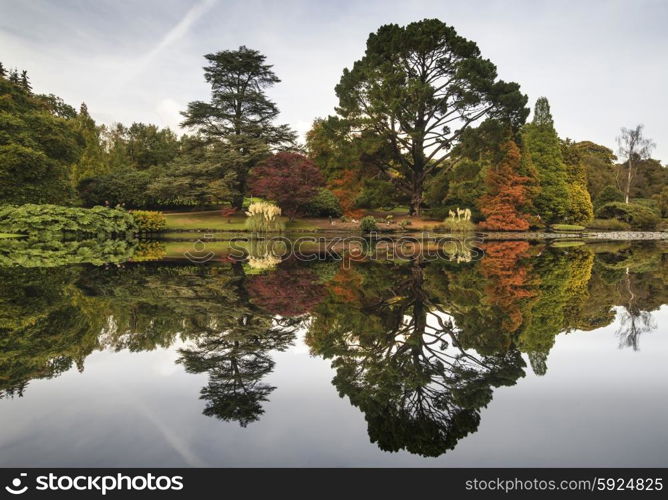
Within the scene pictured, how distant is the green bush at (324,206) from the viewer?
97.6ft

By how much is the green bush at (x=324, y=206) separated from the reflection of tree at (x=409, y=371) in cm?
2456

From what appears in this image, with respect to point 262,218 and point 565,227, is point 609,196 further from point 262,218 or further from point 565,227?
point 262,218

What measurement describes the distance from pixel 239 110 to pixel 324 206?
9909 millimetres

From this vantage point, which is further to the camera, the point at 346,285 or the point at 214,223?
the point at 214,223

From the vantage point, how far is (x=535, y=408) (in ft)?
8.34

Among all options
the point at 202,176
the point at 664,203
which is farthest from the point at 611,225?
the point at 202,176

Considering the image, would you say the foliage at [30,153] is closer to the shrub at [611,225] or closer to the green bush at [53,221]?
the green bush at [53,221]

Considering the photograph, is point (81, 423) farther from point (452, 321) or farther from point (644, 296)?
point (644, 296)

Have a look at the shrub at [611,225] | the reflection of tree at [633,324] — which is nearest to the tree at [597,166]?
the shrub at [611,225]

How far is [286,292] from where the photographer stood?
6664 mm

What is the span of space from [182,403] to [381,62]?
1106 inches
